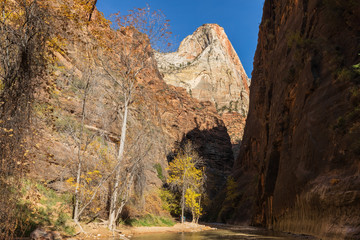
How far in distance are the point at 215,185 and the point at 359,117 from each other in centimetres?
5848

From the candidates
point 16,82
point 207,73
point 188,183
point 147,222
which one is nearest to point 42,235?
point 16,82

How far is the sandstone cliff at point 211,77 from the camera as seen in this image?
117m

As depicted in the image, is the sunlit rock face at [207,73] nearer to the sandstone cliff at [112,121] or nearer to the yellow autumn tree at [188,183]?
the sandstone cliff at [112,121]

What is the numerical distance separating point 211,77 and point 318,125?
11556cm

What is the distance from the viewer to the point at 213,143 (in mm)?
80875

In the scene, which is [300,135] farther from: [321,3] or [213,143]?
[213,143]

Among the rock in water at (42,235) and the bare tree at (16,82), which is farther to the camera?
the rock in water at (42,235)

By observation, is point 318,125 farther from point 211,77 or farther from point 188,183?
point 211,77

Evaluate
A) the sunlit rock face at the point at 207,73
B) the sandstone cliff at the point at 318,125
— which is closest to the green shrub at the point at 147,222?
the sandstone cliff at the point at 318,125

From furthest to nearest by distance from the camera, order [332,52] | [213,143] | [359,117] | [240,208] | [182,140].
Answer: [213,143] < [182,140] < [240,208] < [332,52] < [359,117]

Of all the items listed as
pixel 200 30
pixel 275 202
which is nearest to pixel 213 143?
pixel 275 202

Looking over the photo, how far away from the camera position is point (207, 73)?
128 meters

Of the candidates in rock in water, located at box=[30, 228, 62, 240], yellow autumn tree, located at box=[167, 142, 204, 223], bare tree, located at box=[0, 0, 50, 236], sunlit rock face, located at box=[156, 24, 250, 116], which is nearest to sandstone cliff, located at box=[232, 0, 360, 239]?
yellow autumn tree, located at box=[167, 142, 204, 223]

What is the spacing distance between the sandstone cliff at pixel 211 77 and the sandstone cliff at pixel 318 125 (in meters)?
83.7
